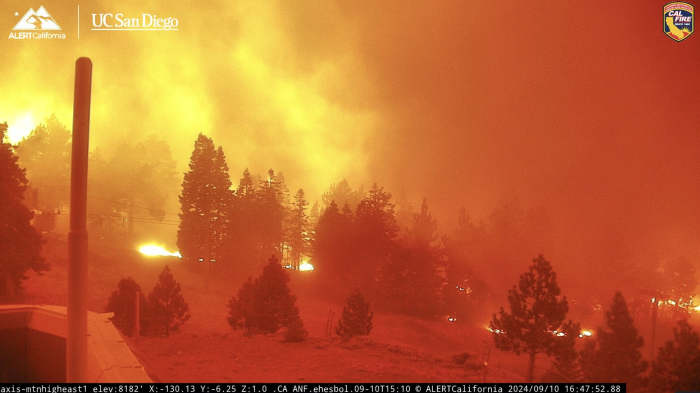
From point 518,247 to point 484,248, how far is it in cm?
649

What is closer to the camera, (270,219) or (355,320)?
(355,320)

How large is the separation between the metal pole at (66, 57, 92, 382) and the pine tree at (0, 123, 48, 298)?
22.2 m

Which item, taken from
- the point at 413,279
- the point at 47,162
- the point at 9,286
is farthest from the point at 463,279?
the point at 47,162

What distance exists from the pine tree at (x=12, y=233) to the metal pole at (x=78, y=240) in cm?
2221

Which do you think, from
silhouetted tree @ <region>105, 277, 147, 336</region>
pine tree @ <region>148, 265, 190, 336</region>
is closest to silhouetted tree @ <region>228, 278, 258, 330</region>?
pine tree @ <region>148, 265, 190, 336</region>

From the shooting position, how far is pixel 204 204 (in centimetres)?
4909

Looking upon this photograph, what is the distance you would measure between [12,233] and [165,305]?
33.8 feet

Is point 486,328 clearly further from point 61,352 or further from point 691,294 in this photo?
point 61,352

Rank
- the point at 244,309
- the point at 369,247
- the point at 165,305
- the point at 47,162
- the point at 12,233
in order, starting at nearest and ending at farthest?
the point at 12,233 → the point at 165,305 → the point at 244,309 → the point at 47,162 → the point at 369,247

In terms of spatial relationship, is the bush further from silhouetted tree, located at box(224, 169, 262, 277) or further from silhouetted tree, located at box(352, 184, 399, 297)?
silhouetted tree, located at box(352, 184, 399, 297)

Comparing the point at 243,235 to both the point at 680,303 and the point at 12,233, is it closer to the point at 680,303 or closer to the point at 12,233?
the point at 12,233

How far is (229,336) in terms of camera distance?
18500mm

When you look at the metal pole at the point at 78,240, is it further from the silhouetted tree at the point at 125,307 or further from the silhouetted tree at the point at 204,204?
the silhouetted tree at the point at 204,204

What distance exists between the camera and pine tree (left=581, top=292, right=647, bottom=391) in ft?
55.2
